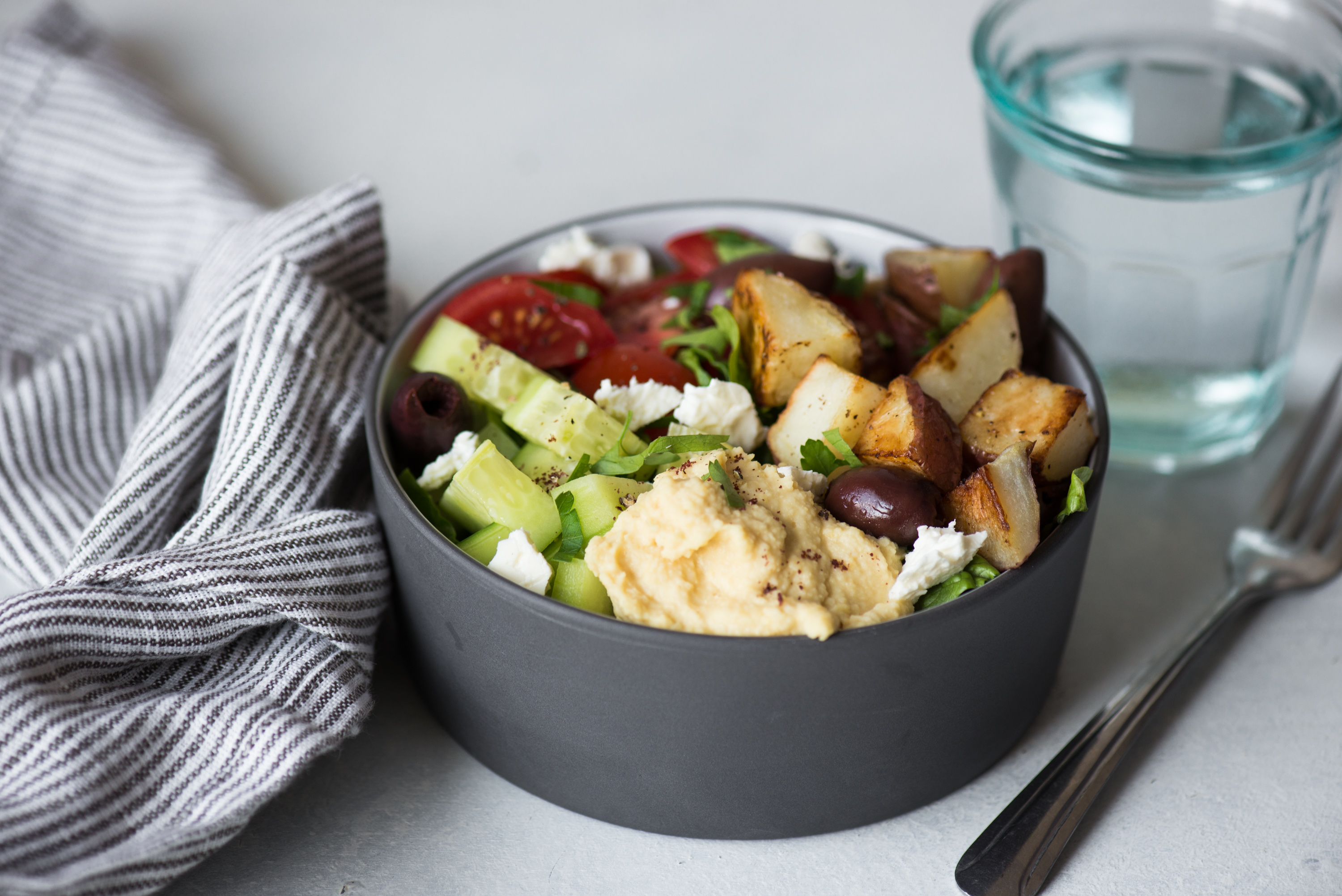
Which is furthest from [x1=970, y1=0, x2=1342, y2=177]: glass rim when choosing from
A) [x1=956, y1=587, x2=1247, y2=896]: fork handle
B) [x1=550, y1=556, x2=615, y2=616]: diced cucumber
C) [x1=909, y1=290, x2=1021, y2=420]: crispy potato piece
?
[x1=550, y1=556, x2=615, y2=616]: diced cucumber

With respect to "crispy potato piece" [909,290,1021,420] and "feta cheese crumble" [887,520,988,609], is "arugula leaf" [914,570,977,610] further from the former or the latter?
"crispy potato piece" [909,290,1021,420]

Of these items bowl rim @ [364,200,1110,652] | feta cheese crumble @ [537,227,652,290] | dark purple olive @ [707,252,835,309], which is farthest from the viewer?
feta cheese crumble @ [537,227,652,290]

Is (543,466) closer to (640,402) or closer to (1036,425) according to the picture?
(640,402)

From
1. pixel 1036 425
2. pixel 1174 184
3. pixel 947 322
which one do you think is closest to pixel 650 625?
pixel 1036 425

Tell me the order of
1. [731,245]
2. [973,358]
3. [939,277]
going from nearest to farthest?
1. [973,358]
2. [939,277]
3. [731,245]

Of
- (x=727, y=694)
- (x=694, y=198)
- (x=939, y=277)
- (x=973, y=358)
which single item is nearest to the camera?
(x=727, y=694)

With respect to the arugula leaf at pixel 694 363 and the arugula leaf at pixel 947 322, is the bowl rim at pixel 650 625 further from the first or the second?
the arugula leaf at pixel 694 363

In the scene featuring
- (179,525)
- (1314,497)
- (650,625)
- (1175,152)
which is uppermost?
(1175,152)
